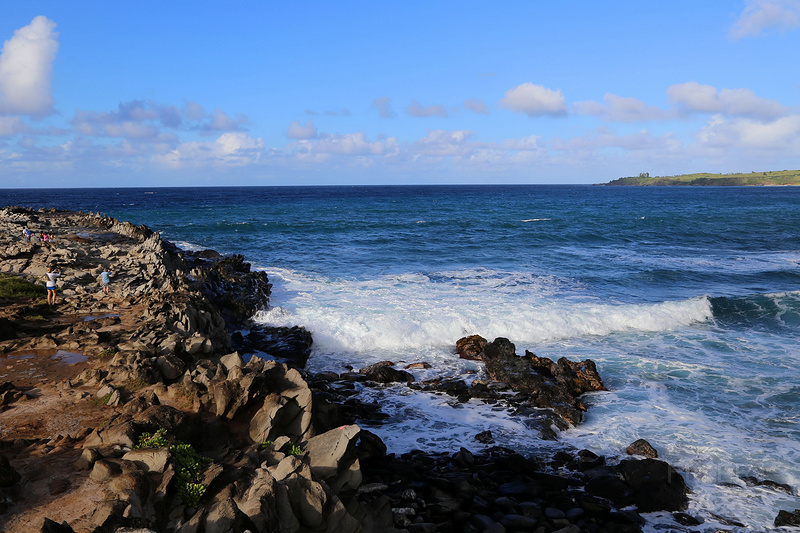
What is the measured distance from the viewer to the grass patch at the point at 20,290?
2294 cm

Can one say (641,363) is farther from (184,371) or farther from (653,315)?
(184,371)

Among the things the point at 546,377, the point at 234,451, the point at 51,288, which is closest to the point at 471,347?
the point at 546,377

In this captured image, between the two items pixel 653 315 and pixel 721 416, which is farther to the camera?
pixel 653 315

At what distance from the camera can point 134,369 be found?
43.6 feet

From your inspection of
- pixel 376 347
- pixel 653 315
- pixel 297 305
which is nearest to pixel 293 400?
pixel 376 347

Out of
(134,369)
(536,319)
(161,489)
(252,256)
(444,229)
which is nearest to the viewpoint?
(161,489)

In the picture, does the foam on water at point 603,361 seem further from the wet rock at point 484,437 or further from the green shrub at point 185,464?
the green shrub at point 185,464

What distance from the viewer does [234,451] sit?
1048 cm

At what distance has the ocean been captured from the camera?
14.7 meters

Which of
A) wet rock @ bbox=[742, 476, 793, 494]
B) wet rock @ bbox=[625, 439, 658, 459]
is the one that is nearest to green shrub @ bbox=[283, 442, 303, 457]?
wet rock @ bbox=[625, 439, 658, 459]

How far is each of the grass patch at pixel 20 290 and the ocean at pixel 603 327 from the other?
10.4 m

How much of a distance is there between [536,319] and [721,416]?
1059 centimetres

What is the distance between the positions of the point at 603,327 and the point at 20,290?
28044mm

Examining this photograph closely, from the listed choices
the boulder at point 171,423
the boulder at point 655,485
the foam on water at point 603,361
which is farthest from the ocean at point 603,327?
the boulder at point 171,423
